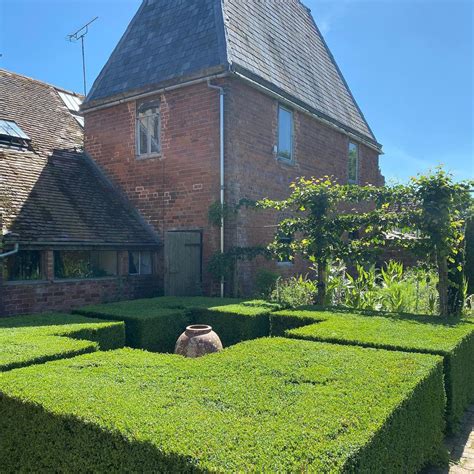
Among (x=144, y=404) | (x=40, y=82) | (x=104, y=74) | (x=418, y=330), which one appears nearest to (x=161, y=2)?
(x=104, y=74)

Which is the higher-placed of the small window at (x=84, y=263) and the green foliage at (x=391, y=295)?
the small window at (x=84, y=263)

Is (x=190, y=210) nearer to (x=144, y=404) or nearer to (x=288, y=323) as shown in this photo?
(x=288, y=323)

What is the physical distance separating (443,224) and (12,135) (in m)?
11.1

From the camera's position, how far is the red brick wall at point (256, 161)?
11.2 m

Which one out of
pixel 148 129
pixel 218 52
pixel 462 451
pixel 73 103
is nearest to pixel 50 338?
pixel 462 451

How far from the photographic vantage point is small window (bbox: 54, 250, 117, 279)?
10.1 m

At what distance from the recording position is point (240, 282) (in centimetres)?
1141

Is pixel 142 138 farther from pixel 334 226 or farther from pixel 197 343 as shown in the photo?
pixel 197 343

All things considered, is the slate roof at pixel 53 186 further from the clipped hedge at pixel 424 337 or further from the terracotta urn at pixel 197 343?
the clipped hedge at pixel 424 337

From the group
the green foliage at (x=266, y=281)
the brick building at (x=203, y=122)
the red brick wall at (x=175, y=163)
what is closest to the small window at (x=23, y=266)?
the brick building at (x=203, y=122)

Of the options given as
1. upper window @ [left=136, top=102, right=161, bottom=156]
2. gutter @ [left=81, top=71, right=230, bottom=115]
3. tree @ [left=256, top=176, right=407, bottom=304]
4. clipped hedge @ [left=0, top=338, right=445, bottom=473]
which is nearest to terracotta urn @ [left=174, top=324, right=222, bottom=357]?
clipped hedge @ [left=0, top=338, right=445, bottom=473]

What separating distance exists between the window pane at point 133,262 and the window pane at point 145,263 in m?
0.12

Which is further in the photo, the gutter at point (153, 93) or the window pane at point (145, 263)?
→ the window pane at point (145, 263)

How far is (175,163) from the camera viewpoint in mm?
11977
